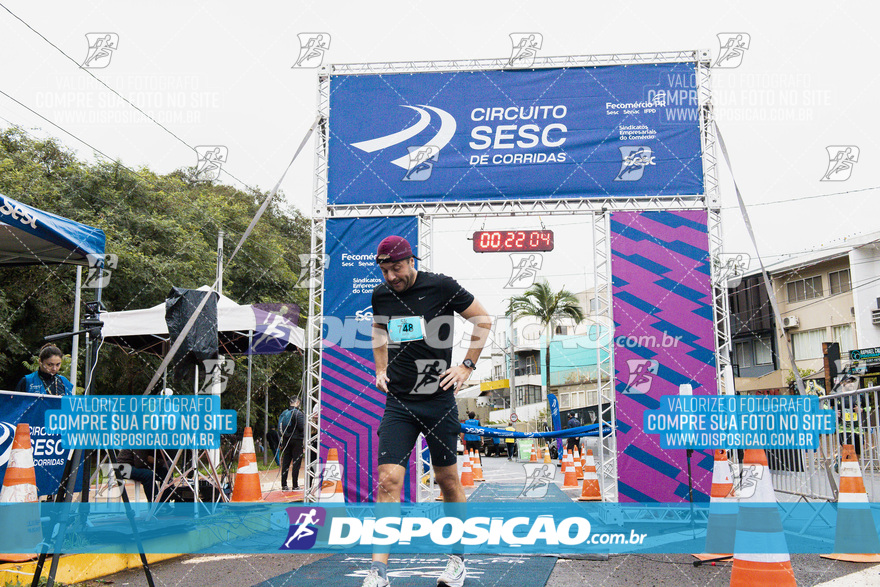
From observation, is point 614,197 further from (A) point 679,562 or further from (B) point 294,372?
(B) point 294,372

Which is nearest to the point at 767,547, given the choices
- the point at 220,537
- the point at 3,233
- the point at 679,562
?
the point at 679,562

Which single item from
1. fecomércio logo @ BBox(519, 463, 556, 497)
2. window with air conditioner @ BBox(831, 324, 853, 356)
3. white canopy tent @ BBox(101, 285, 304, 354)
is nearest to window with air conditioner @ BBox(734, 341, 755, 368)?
window with air conditioner @ BBox(831, 324, 853, 356)

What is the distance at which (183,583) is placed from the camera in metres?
4.53

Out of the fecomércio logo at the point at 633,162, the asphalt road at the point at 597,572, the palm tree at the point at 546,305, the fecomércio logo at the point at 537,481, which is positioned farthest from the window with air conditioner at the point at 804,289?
the asphalt road at the point at 597,572

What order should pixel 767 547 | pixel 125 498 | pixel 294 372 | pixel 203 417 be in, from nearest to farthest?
pixel 767 547 < pixel 125 498 < pixel 203 417 < pixel 294 372

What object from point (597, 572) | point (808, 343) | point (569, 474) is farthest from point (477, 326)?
point (808, 343)

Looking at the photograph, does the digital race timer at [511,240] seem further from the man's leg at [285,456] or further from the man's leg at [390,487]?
the man's leg at [285,456]

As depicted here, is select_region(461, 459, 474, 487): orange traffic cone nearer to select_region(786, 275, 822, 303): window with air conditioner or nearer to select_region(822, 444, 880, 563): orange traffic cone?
select_region(822, 444, 880, 563): orange traffic cone

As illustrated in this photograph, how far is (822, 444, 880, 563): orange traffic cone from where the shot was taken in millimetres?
5438

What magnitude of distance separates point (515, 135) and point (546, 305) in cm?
3057

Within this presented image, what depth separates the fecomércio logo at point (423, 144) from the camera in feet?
29.9

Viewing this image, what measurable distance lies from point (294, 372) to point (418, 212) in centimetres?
1807

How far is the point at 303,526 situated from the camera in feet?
21.3

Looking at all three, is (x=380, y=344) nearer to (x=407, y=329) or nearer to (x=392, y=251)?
(x=407, y=329)
